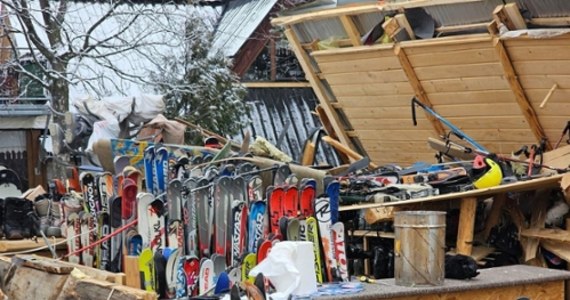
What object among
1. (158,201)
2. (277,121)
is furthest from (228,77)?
(158,201)

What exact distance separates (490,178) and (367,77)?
3.26 m

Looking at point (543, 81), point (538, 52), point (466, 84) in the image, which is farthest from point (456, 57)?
point (538, 52)

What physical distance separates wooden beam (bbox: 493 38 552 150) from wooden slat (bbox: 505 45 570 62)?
7 cm

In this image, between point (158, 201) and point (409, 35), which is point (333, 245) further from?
point (409, 35)

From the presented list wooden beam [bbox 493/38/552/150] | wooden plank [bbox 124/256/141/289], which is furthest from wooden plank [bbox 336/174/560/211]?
wooden plank [bbox 124/256/141/289]

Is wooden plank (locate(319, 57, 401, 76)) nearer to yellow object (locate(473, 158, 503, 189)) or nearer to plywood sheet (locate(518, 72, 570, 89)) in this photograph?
plywood sheet (locate(518, 72, 570, 89))

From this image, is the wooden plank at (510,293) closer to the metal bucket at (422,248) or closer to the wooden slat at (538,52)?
the metal bucket at (422,248)

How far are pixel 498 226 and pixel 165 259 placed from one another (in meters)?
3.54

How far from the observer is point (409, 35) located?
10758mm

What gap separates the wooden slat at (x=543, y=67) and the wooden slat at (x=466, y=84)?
1.15ft

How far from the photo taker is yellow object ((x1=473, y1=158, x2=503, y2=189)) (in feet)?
28.9

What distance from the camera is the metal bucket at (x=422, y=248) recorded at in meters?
7.01

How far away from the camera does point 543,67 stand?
971 centimetres

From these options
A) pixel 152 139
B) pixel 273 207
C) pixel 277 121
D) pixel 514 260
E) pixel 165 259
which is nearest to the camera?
pixel 165 259
